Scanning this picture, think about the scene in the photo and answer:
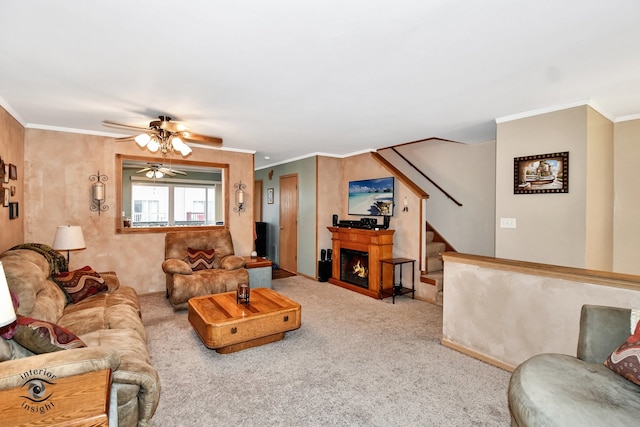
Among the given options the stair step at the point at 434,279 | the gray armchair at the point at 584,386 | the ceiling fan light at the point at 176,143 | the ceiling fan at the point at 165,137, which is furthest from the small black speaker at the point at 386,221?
the gray armchair at the point at 584,386

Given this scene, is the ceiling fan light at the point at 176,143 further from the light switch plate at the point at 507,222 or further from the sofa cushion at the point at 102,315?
the light switch plate at the point at 507,222

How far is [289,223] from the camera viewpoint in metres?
6.75

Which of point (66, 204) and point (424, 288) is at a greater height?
point (66, 204)

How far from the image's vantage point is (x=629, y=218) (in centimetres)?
356

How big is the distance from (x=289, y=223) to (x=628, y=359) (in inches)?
224

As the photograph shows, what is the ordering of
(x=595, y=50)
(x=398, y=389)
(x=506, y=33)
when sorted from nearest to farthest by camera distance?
(x=506, y=33) → (x=595, y=50) → (x=398, y=389)

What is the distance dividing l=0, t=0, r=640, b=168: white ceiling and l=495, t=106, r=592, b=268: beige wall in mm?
205

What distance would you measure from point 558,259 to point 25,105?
5.57m

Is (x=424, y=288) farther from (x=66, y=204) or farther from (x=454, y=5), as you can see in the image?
(x=66, y=204)

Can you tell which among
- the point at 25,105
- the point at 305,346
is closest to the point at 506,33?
the point at 305,346

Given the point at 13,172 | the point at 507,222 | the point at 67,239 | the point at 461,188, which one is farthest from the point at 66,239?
the point at 461,188

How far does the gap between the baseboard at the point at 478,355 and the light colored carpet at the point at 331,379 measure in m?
0.05

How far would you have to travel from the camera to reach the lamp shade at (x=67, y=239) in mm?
3444

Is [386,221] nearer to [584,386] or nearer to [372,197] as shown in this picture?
[372,197]
